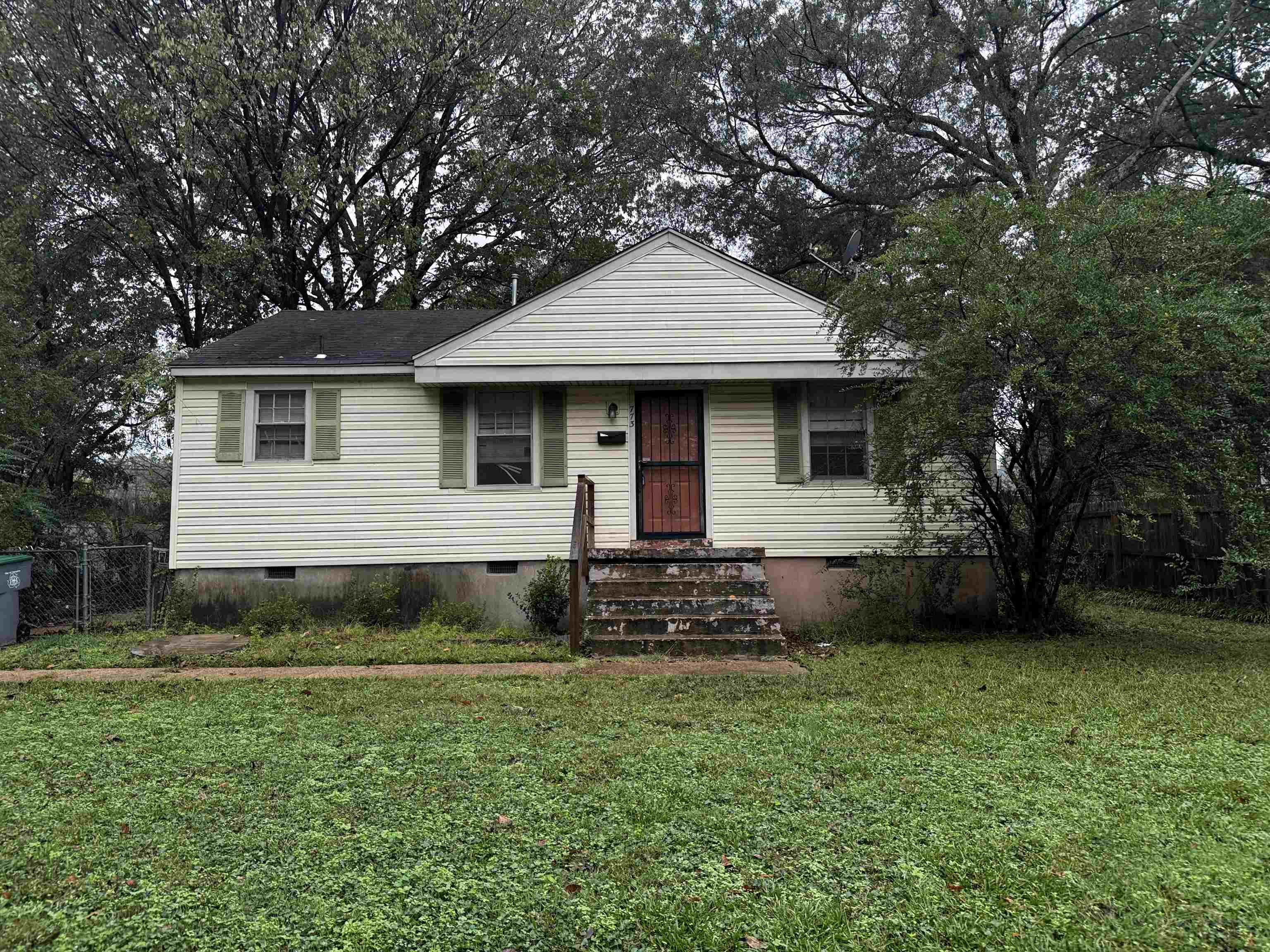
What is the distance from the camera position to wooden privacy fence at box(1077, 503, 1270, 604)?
1019 cm

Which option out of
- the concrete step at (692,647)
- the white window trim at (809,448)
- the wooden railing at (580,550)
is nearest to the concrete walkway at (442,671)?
the concrete step at (692,647)

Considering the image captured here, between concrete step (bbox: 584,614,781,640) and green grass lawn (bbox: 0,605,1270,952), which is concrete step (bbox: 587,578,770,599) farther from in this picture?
green grass lawn (bbox: 0,605,1270,952)

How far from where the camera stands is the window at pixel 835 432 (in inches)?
408

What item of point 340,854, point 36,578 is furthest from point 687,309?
point 36,578

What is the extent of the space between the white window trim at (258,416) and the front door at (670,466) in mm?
4176

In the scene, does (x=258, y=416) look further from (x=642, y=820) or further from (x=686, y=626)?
(x=642, y=820)

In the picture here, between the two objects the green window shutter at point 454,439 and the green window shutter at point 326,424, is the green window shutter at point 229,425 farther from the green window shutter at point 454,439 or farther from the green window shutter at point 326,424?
the green window shutter at point 454,439

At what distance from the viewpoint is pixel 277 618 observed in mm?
9773

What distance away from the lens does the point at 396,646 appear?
27.0 ft

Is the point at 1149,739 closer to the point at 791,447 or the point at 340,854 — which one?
the point at 340,854

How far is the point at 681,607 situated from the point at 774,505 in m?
2.64

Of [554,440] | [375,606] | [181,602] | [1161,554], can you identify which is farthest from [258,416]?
[1161,554]

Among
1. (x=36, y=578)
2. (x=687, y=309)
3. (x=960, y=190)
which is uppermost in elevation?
(x=960, y=190)

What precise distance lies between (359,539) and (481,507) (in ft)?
5.20
